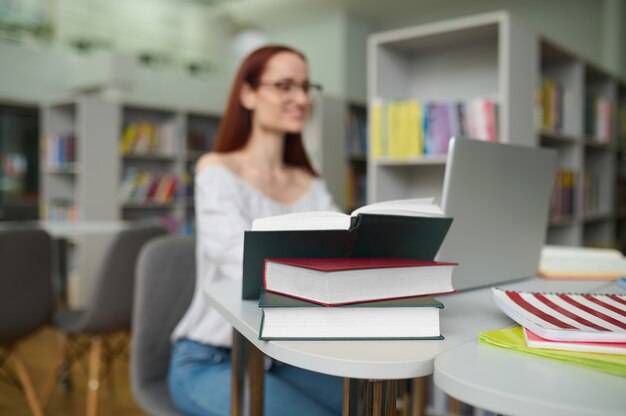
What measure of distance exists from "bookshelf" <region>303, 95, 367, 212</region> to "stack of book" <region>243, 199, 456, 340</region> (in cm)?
345

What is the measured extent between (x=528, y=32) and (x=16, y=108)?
5.56 m

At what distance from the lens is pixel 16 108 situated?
6.25 m

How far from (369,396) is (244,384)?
0.44 metres

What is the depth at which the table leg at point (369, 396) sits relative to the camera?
703 millimetres

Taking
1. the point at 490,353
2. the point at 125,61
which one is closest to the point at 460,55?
the point at 490,353

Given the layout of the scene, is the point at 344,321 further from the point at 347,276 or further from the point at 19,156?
the point at 19,156

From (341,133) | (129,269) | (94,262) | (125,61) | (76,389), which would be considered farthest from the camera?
(125,61)

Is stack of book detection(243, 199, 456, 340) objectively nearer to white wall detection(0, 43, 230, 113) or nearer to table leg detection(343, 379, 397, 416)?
table leg detection(343, 379, 397, 416)

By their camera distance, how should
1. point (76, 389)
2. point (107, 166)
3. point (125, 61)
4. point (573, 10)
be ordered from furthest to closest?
1. point (573, 10)
2. point (125, 61)
3. point (107, 166)
4. point (76, 389)

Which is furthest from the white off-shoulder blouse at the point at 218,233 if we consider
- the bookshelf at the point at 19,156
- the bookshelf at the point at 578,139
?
the bookshelf at the point at 19,156

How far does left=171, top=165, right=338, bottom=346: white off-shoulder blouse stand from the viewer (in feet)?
4.25

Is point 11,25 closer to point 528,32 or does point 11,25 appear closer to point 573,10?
point 528,32

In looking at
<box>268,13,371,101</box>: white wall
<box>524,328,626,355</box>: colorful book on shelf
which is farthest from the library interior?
<box>268,13,371,101</box>: white wall

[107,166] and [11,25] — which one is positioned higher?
[11,25]
